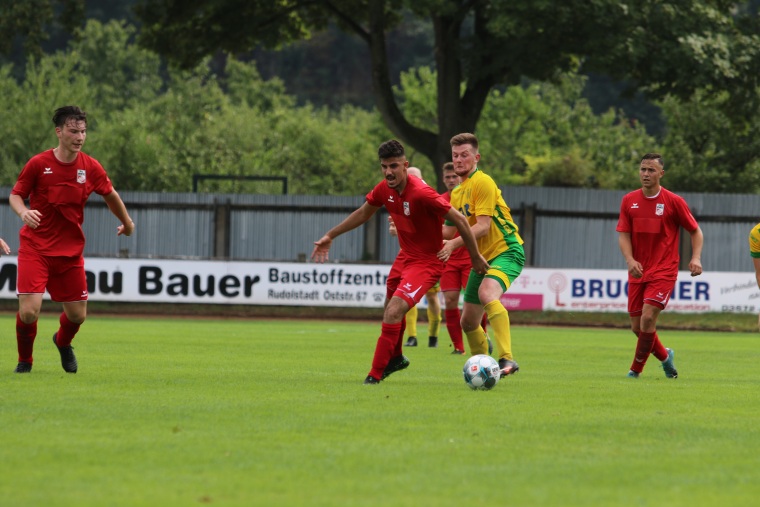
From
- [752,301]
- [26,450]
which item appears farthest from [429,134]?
[26,450]

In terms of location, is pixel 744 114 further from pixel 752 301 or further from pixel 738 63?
pixel 752 301

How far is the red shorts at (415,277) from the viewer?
1132cm

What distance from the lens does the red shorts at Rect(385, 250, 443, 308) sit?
11.3 metres

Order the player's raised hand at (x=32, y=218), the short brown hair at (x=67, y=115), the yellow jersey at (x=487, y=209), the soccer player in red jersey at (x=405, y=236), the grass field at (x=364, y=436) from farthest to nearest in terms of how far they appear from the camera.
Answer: the yellow jersey at (x=487, y=209), the short brown hair at (x=67, y=115), the soccer player in red jersey at (x=405, y=236), the player's raised hand at (x=32, y=218), the grass field at (x=364, y=436)

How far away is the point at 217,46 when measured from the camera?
36.2m

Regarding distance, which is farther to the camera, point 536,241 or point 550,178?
point 550,178

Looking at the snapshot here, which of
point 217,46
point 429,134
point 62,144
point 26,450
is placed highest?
point 217,46

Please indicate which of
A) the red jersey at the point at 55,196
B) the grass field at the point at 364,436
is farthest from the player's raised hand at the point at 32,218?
the grass field at the point at 364,436

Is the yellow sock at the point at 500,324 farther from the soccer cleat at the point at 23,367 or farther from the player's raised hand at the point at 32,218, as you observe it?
the soccer cleat at the point at 23,367

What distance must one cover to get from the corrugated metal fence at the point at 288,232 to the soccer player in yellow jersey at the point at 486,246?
69.1 feet

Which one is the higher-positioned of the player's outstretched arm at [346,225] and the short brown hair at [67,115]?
the short brown hair at [67,115]

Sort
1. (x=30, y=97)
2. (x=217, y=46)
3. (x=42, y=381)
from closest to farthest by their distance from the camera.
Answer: (x=42, y=381) → (x=217, y=46) → (x=30, y=97)

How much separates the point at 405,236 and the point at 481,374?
1.48m

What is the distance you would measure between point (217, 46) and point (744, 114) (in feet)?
46.9
